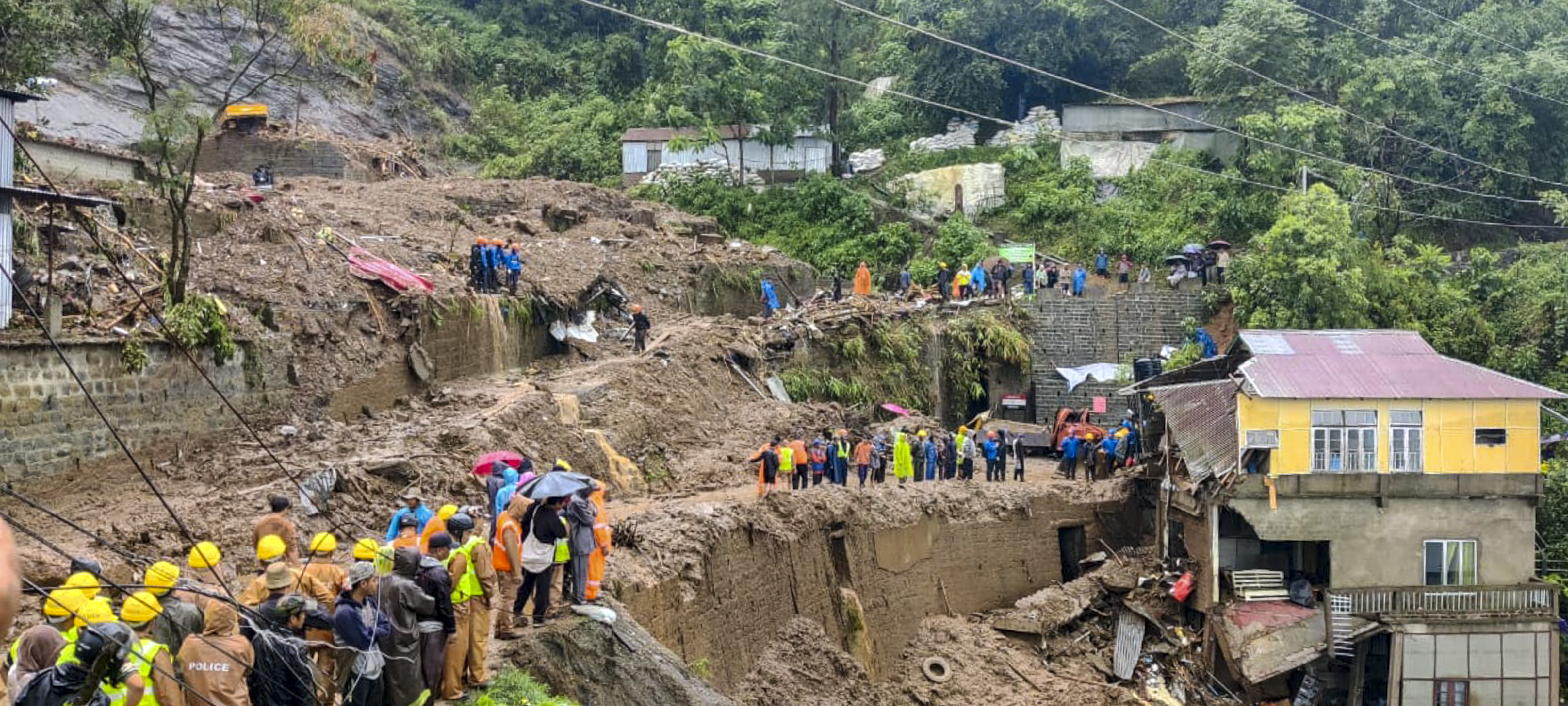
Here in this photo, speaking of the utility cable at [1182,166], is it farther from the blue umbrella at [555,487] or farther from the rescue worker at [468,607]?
the rescue worker at [468,607]

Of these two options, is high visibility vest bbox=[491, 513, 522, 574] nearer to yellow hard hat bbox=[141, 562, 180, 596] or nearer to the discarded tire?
yellow hard hat bbox=[141, 562, 180, 596]

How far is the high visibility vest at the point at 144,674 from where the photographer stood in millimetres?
8867

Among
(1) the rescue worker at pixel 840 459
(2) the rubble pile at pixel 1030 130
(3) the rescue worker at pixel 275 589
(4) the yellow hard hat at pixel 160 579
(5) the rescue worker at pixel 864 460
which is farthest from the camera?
(2) the rubble pile at pixel 1030 130

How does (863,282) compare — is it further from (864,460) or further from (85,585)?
(85,585)

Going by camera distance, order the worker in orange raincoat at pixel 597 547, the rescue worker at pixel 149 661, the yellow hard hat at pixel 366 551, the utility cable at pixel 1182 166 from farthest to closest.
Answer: the utility cable at pixel 1182 166 → the worker in orange raincoat at pixel 597 547 → the yellow hard hat at pixel 366 551 → the rescue worker at pixel 149 661

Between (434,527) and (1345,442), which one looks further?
(1345,442)

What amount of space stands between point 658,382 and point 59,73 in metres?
21.3

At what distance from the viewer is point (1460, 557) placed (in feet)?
89.6

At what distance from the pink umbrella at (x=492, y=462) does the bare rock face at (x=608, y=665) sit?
3.02m

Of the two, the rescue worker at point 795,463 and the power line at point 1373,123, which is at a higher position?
the power line at point 1373,123

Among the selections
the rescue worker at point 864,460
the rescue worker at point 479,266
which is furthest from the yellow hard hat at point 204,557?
the rescue worker at point 479,266

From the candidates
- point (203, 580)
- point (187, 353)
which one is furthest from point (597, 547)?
point (187, 353)

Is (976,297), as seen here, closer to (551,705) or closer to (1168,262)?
(1168,262)

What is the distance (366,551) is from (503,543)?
1.70m
